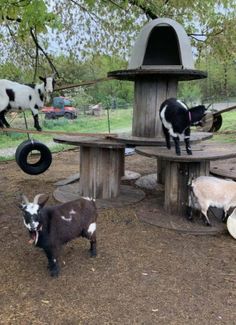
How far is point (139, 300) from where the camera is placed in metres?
3.43

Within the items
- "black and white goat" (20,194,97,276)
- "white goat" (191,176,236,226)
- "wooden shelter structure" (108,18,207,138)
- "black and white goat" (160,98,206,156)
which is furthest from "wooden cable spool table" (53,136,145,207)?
"black and white goat" (20,194,97,276)

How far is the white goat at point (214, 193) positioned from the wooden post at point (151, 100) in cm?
149

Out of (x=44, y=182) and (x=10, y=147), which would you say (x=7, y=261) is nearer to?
(x=44, y=182)

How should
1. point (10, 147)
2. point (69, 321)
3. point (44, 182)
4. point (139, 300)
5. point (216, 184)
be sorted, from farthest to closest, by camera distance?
point (10, 147), point (44, 182), point (216, 184), point (139, 300), point (69, 321)

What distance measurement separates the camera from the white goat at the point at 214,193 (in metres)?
4.95

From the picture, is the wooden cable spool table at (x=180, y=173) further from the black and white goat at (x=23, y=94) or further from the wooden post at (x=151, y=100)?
the black and white goat at (x=23, y=94)

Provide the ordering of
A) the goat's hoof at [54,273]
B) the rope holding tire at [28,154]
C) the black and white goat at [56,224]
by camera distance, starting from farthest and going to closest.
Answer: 1. the rope holding tire at [28,154]
2. the goat's hoof at [54,273]
3. the black and white goat at [56,224]

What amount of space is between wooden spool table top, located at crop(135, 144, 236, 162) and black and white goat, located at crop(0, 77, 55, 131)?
148 cm

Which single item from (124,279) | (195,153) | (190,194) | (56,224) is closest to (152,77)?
(195,153)

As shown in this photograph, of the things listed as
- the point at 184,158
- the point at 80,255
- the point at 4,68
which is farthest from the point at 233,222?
the point at 4,68

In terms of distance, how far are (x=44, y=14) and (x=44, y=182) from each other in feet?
11.7

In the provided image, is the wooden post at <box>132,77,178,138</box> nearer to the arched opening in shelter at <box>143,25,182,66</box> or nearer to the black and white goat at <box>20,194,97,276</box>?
the arched opening in shelter at <box>143,25,182,66</box>

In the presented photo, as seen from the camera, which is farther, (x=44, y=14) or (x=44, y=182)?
(x=44, y=182)

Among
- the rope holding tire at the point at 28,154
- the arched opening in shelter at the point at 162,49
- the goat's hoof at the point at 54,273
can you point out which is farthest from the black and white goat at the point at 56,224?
the arched opening in shelter at the point at 162,49
